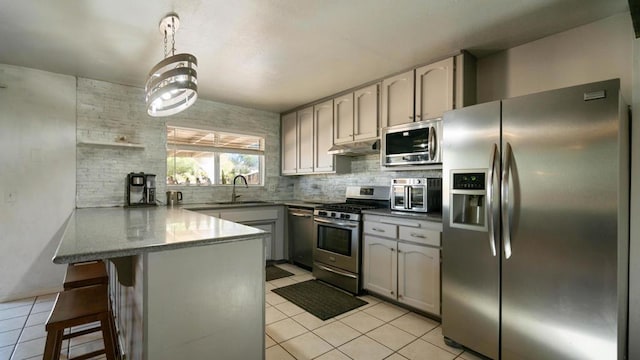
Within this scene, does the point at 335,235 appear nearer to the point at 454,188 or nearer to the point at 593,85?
the point at 454,188

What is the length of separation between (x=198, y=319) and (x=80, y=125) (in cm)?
323

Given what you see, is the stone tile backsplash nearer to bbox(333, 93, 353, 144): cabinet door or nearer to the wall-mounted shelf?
the wall-mounted shelf

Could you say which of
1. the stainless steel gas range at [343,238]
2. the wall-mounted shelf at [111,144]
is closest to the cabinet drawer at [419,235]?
the stainless steel gas range at [343,238]

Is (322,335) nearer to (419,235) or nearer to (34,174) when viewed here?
(419,235)

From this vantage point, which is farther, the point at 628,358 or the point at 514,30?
the point at 514,30

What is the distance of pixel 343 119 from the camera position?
3.89 m

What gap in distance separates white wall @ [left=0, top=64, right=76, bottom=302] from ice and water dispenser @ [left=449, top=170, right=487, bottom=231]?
4044mm

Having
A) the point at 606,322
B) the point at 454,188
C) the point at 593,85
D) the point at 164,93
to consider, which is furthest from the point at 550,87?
the point at 164,93

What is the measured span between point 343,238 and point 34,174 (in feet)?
11.4

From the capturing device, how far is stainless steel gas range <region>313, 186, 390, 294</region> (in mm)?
3264

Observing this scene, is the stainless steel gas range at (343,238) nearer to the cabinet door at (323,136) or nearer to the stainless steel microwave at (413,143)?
the cabinet door at (323,136)

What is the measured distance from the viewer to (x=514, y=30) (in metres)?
2.33

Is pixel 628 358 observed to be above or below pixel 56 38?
below

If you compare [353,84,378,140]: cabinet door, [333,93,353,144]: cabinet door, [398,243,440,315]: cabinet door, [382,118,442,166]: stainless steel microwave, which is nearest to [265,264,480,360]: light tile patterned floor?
[398,243,440,315]: cabinet door
